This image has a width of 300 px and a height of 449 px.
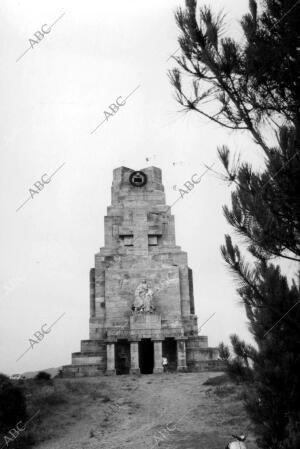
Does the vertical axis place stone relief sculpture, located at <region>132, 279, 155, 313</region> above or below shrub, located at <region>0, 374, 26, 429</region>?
above

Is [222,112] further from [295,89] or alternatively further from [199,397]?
[199,397]

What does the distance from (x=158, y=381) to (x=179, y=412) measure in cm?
634

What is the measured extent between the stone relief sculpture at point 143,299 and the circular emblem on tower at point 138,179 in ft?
27.3

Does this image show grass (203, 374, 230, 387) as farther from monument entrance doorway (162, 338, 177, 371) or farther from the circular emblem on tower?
the circular emblem on tower

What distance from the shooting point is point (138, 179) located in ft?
119

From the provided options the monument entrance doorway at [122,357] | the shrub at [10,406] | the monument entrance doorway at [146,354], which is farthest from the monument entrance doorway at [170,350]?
the shrub at [10,406]

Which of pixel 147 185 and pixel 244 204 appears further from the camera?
pixel 147 185

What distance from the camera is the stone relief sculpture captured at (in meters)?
29.9

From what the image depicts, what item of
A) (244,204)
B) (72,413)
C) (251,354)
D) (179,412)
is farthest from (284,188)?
(72,413)

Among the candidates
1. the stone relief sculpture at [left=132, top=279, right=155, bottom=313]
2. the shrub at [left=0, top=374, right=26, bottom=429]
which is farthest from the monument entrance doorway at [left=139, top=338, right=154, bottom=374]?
the shrub at [left=0, top=374, right=26, bottom=429]

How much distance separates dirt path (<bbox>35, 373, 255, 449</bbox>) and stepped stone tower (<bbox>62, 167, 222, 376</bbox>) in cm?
557

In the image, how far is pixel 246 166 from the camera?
25.2 feet

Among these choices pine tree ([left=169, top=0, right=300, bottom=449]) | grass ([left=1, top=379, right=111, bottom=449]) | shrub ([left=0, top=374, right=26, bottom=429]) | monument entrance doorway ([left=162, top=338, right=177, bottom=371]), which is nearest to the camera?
pine tree ([left=169, top=0, right=300, bottom=449])

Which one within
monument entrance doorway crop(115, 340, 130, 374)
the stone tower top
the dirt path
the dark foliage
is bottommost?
the dirt path
